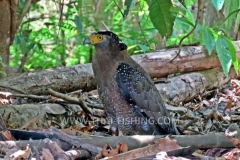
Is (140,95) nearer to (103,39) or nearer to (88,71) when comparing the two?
(103,39)

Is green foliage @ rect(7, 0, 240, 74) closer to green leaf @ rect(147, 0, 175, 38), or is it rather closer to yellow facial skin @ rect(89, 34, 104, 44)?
green leaf @ rect(147, 0, 175, 38)

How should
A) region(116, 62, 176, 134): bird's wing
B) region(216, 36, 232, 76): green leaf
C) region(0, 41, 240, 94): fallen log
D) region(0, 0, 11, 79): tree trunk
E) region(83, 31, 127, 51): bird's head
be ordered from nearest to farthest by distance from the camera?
region(216, 36, 232, 76): green leaf
region(116, 62, 176, 134): bird's wing
region(83, 31, 127, 51): bird's head
region(0, 41, 240, 94): fallen log
region(0, 0, 11, 79): tree trunk

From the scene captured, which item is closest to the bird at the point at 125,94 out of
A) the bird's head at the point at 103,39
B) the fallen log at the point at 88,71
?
the bird's head at the point at 103,39

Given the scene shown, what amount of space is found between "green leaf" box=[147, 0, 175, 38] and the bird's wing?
1.15 m

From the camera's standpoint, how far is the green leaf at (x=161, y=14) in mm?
3227

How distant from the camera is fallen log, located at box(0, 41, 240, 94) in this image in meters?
5.38

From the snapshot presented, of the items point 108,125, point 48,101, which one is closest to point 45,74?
point 48,101

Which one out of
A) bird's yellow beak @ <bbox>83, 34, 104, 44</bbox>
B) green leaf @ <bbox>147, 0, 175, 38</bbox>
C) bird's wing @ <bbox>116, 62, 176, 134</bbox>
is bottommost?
bird's wing @ <bbox>116, 62, 176, 134</bbox>

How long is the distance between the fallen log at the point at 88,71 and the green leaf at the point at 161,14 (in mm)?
2305

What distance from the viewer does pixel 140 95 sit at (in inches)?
174

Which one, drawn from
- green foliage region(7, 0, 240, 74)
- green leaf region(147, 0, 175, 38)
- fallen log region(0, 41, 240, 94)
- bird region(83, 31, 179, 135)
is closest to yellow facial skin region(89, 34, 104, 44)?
bird region(83, 31, 179, 135)

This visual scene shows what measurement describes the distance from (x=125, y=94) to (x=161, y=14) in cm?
134

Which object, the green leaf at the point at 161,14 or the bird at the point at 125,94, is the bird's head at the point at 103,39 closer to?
the bird at the point at 125,94

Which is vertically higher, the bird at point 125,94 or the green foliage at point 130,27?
the green foliage at point 130,27
